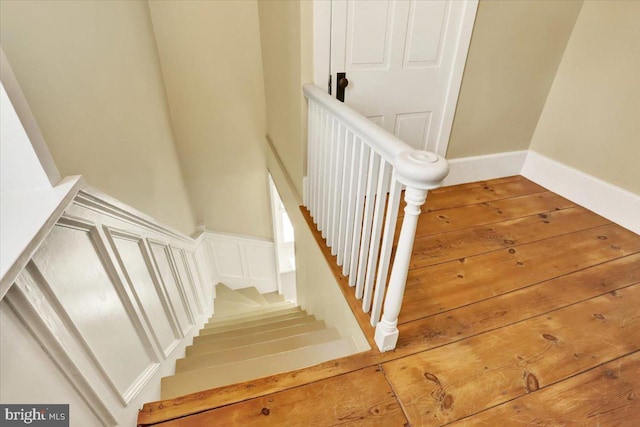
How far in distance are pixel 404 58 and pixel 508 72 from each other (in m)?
0.80

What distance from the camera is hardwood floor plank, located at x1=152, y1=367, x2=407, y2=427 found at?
44.5 inches

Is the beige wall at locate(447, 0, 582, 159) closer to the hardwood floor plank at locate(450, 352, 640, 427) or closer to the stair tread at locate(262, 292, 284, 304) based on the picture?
the hardwood floor plank at locate(450, 352, 640, 427)

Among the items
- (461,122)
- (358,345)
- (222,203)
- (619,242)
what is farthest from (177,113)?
(619,242)

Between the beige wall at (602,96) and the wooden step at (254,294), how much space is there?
393cm

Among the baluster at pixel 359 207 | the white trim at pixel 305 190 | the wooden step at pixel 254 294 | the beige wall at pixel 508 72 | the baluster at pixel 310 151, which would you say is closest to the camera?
the baluster at pixel 359 207

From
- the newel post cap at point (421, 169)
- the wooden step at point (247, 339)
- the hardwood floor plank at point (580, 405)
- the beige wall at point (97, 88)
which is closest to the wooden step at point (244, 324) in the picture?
the wooden step at point (247, 339)

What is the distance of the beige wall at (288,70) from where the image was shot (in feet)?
5.74

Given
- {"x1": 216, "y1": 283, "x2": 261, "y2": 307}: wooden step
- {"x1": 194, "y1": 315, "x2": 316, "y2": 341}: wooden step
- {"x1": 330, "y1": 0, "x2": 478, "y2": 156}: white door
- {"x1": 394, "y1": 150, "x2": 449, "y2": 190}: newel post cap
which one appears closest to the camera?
{"x1": 394, "y1": 150, "x2": 449, "y2": 190}: newel post cap

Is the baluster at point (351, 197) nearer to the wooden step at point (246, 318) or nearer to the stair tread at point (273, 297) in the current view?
the wooden step at point (246, 318)

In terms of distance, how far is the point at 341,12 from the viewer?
5.52 ft

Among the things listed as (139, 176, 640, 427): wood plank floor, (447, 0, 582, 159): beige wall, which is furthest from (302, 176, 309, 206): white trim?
(447, 0, 582, 159): beige wall

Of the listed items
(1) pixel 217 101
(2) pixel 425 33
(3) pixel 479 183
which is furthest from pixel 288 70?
(3) pixel 479 183

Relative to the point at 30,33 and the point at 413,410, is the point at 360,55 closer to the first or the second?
the point at 30,33

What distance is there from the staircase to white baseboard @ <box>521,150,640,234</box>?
6.05 feet
